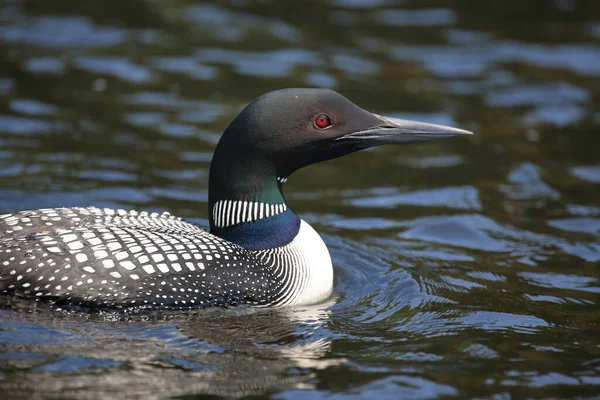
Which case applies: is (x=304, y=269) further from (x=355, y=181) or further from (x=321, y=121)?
(x=355, y=181)

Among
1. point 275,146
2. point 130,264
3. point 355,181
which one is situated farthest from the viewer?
point 355,181

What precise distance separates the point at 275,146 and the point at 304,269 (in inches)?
28.1

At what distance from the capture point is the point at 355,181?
7.72 meters

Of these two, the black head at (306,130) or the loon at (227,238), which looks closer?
the loon at (227,238)

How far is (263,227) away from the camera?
525cm

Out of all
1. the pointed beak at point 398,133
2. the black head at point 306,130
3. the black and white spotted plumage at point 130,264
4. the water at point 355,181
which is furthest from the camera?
the pointed beak at point 398,133

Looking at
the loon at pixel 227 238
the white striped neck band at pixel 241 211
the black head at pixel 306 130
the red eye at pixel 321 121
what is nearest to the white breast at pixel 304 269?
the loon at pixel 227 238

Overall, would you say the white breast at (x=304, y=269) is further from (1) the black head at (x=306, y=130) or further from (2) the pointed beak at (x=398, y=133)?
(2) the pointed beak at (x=398, y=133)

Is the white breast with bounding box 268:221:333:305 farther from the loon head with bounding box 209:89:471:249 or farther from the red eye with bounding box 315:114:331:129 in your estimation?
the red eye with bounding box 315:114:331:129

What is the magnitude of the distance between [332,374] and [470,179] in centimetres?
377

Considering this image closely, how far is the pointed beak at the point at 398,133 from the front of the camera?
530 cm

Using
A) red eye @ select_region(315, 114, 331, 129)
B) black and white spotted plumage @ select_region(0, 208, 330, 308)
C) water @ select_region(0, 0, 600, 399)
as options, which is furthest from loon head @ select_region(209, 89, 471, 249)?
water @ select_region(0, 0, 600, 399)

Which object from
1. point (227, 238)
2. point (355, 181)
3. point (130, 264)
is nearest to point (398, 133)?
point (227, 238)

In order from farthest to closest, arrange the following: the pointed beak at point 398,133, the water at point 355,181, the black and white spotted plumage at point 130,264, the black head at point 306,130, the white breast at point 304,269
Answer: the pointed beak at point 398,133 → the white breast at point 304,269 → the black head at point 306,130 → the black and white spotted plumage at point 130,264 → the water at point 355,181
